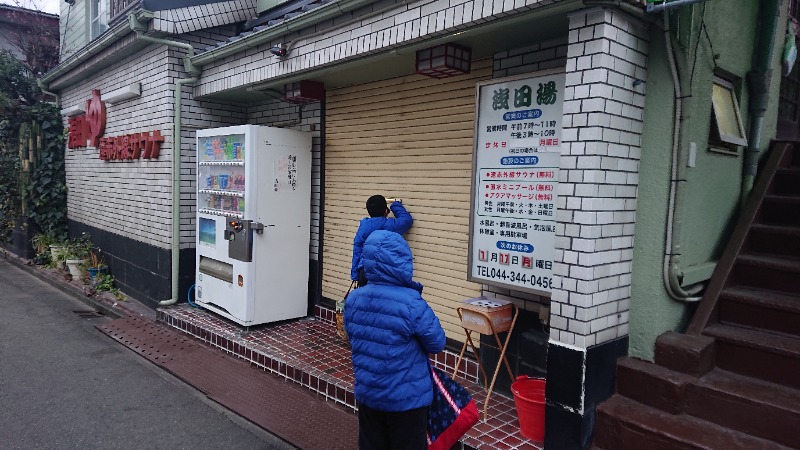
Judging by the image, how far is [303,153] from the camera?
6938mm

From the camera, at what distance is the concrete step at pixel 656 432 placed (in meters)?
3.29

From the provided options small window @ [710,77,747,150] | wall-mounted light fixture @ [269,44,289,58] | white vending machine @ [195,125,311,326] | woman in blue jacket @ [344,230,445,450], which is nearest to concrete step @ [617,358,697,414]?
woman in blue jacket @ [344,230,445,450]

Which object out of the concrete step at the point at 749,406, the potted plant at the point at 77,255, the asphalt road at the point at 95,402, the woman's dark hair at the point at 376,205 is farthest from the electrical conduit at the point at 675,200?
the potted plant at the point at 77,255

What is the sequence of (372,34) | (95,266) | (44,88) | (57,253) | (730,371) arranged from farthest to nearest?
(44,88)
(57,253)
(95,266)
(372,34)
(730,371)

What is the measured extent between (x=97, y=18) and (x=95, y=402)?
9432 millimetres

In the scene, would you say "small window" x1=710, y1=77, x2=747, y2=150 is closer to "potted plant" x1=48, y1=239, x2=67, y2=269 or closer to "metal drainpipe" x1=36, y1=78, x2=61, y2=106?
"potted plant" x1=48, y1=239, x2=67, y2=269

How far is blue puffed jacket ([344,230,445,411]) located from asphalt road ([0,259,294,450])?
1.83 meters

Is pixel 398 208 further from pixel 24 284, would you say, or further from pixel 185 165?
pixel 24 284

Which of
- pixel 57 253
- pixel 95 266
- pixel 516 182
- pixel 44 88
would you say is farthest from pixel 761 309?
pixel 44 88

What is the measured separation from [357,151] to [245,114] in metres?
2.92

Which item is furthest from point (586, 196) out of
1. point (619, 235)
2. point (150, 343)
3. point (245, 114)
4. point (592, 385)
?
point (245, 114)

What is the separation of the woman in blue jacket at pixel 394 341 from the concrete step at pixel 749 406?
1921mm

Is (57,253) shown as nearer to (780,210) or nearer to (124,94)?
(124,94)

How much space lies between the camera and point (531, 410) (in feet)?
13.0
